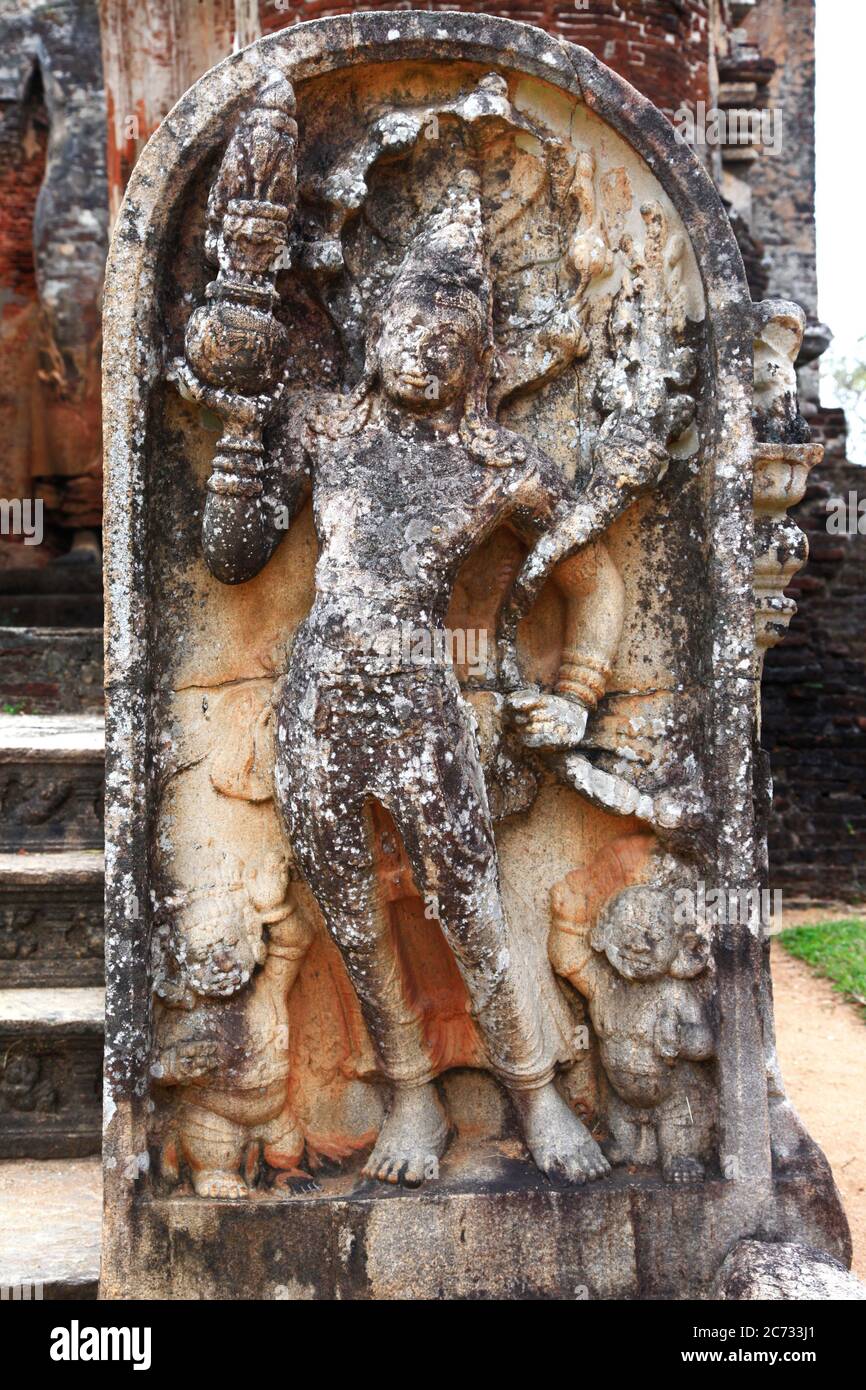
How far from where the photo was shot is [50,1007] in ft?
14.4

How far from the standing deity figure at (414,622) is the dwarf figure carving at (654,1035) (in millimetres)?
164

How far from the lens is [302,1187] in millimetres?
3559

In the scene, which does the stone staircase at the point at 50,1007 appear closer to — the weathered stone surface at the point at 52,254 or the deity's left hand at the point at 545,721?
the deity's left hand at the point at 545,721

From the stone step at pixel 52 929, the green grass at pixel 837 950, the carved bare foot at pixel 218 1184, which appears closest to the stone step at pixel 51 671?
the stone step at pixel 52 929

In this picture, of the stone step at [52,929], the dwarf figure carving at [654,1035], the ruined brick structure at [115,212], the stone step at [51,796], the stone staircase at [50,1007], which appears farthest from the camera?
the ruined brick structure at [115,212]

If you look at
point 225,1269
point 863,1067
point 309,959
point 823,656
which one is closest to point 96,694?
point 309,959

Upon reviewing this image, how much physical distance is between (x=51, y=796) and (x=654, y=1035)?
2.46 m

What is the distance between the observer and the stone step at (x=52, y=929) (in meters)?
4.53

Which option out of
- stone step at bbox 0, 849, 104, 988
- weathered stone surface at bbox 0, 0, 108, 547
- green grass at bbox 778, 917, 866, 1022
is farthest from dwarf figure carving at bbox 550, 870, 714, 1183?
weathered stone surface at bbox 0, 0, 108, 547

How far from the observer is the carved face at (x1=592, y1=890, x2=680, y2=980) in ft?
11.9

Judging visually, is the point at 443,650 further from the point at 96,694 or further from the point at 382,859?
the point at 96,694

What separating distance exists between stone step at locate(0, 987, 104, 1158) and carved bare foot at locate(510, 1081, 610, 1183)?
1442 mm

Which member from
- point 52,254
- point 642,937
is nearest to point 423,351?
point 642,937

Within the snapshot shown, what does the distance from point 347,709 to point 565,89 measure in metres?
1.80
